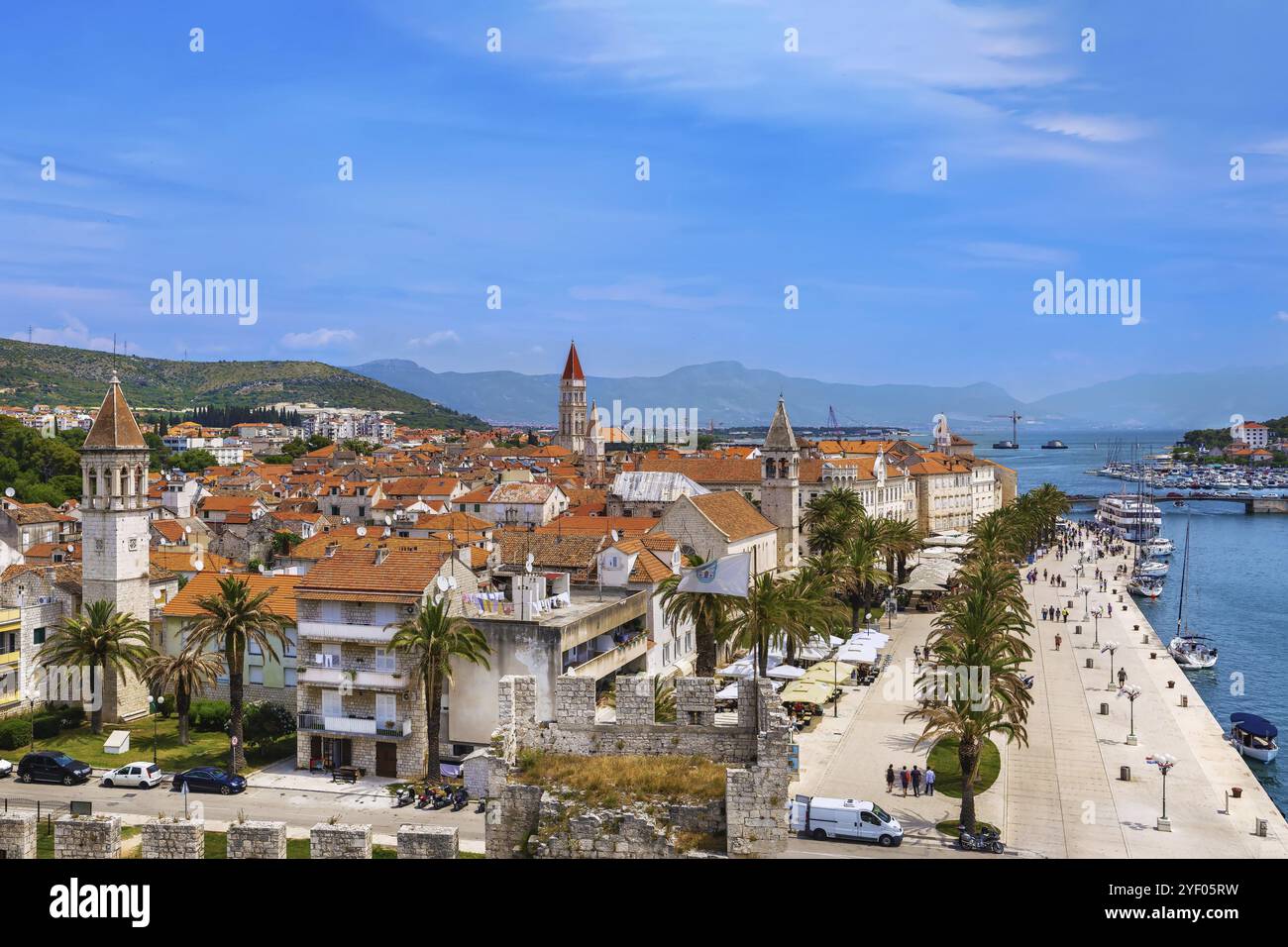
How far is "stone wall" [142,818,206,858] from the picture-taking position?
15828mm

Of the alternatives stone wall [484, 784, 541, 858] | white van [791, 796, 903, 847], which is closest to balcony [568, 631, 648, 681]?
white van [791, 796, 903, 847]

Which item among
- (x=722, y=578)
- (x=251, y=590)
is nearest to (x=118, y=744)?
(x=251, y=590)

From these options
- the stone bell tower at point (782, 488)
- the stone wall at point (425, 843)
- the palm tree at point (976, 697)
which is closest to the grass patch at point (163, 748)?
the palm tree at point (976, 697)

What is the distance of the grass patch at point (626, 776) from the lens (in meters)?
19.0

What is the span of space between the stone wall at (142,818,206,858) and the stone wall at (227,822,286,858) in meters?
0.47

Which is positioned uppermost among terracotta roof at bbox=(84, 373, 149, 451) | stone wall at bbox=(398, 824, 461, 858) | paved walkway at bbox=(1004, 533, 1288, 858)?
terracotta roof at bbox=(84, 373, 149, 451)

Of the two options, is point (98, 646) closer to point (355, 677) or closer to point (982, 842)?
point (355, 677)

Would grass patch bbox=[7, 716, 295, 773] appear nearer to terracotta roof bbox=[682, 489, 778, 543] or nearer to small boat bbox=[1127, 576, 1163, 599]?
terracotta roof bbox=[682, 489, 778, 543]

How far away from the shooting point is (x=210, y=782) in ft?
134

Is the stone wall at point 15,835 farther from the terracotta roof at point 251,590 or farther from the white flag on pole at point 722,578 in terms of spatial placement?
the terracotta roof at point 251,590

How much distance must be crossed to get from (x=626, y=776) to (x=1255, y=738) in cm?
4471

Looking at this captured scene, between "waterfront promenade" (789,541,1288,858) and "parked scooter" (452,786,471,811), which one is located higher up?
"parked scooter" (452,786,471,811)
